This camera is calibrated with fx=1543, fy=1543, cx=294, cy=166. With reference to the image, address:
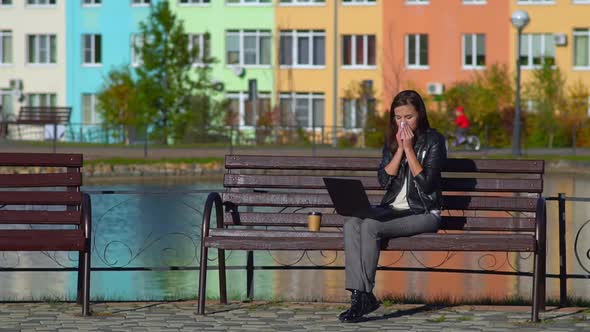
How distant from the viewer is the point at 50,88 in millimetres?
77250

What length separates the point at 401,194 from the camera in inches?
413

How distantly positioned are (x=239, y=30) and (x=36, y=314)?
6459 centimetres

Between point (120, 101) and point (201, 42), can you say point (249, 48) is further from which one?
point (120, 101)

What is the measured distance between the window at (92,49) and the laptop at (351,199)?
67.2 metres

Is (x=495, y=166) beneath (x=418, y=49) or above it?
beneath

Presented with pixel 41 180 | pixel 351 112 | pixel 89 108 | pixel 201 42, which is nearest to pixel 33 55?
pixel 89 108

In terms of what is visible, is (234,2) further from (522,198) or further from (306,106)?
(522,198)

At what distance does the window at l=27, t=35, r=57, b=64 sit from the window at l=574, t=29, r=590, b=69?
25890 mm

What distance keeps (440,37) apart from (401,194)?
2401 inches

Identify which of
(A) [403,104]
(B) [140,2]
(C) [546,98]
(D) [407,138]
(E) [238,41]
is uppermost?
(B) [140,2]

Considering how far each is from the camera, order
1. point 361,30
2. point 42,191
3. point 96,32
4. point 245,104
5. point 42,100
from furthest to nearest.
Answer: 1. point 42,100
2. point 96,32
3. point 245,104
4. point 361,30
5. point 42,191

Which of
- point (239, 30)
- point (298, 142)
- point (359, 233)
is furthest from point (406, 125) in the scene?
point (239, 30)

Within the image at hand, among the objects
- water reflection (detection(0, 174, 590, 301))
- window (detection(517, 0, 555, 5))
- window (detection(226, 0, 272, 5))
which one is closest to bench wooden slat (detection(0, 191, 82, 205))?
water reflection (detection(0, 174, 590, 301))

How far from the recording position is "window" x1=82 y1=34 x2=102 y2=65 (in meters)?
76.5
